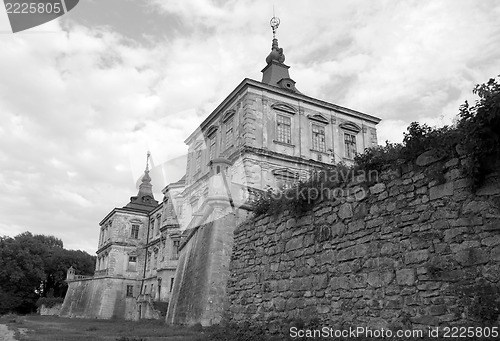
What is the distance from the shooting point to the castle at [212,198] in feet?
53.9

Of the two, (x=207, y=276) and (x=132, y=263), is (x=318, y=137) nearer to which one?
(x=207, y=276)

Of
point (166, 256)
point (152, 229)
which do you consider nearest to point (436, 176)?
point (166, 256)

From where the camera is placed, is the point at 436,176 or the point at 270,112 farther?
the point at 270,112

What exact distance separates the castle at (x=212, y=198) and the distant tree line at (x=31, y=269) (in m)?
9.46

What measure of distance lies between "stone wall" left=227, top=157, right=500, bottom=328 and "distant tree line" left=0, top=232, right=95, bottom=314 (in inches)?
2299

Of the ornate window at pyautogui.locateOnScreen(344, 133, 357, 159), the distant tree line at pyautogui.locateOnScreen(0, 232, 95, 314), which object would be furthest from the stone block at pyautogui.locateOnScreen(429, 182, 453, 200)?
the distant tree line at pyautogui.locateOnScreen(0, 232, 95, 314)

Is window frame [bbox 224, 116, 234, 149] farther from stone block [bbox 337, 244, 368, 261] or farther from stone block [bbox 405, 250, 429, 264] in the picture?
stone block [bbox 405, 250, 429, 264]

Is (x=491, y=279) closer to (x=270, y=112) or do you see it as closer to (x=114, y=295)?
(x=270, y=112)

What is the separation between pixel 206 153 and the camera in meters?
31.5

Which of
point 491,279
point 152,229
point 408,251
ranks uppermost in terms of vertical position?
point 152,229

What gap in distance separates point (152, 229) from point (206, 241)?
36.1 meters

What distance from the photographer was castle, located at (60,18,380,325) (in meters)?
16.4

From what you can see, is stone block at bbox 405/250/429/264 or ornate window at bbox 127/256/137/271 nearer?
stone block at bbox 405/250/429/264

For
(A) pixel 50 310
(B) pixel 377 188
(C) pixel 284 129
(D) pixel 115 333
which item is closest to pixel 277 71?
(C) pixel 284 129
